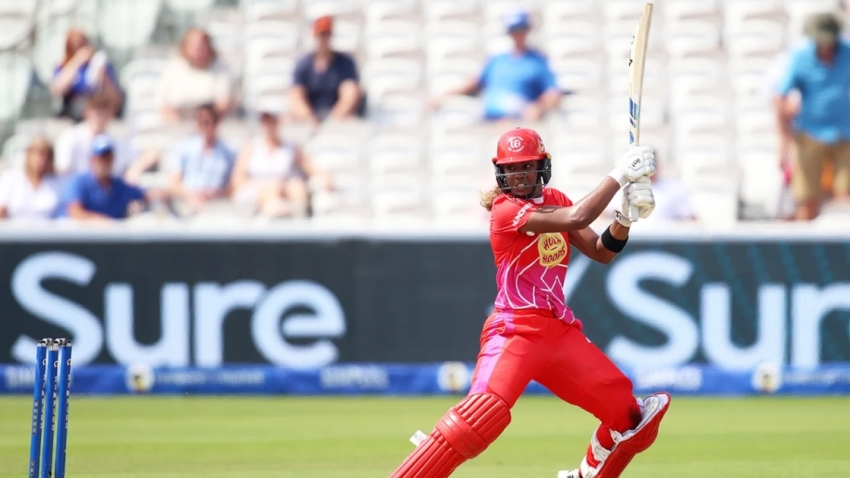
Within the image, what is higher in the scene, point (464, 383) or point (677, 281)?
point (677, 281)

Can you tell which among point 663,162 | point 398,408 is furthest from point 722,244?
point 398,408

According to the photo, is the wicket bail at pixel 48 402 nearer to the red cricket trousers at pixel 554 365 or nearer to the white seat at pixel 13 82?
the red cricket trousers at pixel 554 365

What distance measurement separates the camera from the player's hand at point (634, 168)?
16.6 ft

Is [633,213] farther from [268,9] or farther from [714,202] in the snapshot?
[268,9]

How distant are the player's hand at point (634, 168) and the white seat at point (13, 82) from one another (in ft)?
30.8

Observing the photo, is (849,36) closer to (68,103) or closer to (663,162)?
(663,162)

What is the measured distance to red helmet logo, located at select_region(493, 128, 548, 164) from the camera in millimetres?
5344

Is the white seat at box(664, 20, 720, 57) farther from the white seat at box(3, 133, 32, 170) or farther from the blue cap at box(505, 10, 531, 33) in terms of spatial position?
the white seat at box(3, 133, 32, 170)

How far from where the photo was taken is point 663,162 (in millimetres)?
12406

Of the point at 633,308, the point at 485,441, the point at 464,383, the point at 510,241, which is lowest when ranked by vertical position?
the point at 464,383

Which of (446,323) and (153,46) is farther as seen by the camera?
(153,46)

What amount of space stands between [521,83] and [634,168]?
7.31 m

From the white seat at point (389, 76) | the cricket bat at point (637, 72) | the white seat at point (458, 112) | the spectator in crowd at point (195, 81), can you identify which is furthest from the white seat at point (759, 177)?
the cricket bat at point (637, 72)

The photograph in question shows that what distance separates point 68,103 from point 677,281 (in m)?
6.27
